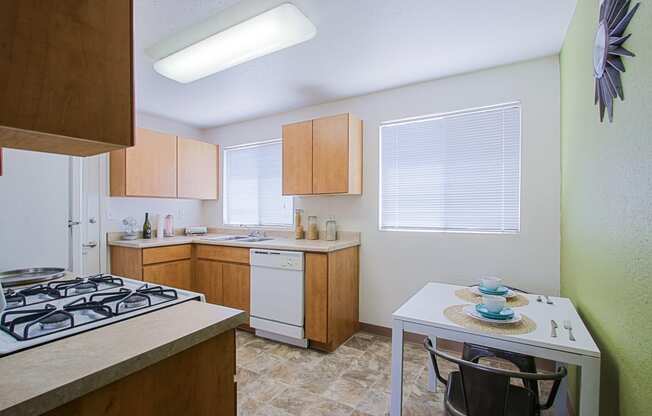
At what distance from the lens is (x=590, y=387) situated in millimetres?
1099

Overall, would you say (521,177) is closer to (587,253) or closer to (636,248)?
(587,253)

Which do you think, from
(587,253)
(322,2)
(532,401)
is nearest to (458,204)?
(587,253)

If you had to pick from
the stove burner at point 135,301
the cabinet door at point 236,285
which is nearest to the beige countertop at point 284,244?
the cabinet door at point 236,285

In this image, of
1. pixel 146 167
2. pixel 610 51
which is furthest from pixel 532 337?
pixel 146 167

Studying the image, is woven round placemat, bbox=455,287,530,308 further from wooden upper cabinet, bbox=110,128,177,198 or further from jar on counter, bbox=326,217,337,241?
wooden upper cabinet, bbox=110,128,177,198

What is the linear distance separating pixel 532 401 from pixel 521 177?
5.56 ft

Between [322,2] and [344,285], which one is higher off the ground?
[322,2]

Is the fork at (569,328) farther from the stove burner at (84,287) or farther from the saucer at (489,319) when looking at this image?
the stove burner at (84,287)

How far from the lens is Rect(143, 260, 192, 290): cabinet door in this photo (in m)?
3.04

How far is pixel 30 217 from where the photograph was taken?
2.00 metres

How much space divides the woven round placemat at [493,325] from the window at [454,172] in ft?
4.20

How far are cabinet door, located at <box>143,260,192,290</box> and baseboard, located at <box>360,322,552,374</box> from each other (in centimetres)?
201

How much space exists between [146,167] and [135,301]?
2669 millimetres

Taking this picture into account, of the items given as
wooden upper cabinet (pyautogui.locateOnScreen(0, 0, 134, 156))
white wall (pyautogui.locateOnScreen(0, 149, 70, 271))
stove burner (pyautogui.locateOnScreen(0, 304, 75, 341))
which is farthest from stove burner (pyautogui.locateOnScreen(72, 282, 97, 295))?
white wall (pyautogui.locateOnScreen(0, 149, 70, 271))
